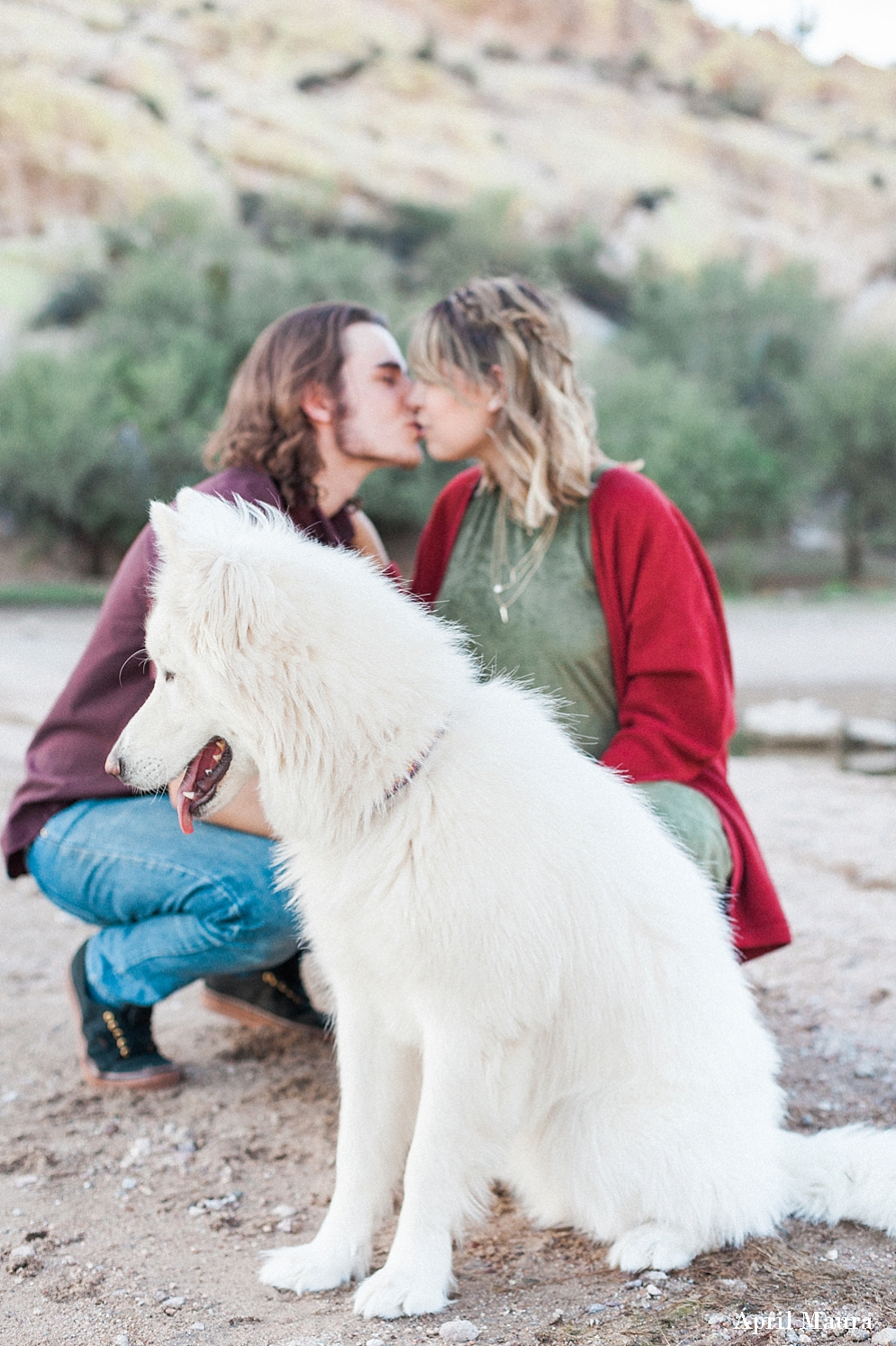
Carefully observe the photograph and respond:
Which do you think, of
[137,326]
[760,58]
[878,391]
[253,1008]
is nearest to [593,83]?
[760,58]

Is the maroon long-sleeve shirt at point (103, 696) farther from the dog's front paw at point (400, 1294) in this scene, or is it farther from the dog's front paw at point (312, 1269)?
the dog's front paw at point (400, 1294)

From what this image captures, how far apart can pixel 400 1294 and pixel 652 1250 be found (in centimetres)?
56

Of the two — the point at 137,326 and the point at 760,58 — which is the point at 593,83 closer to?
the point at 760,58

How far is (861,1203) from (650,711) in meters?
1.30

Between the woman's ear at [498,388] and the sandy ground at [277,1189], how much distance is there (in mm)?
2184

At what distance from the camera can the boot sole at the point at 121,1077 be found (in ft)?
11.3

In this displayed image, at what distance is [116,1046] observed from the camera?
348cm

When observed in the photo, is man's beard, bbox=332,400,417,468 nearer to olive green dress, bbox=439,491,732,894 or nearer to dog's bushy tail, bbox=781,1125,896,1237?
olive green dress, bbox=439,491,732,894

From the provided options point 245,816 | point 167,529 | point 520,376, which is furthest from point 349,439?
point 167,529

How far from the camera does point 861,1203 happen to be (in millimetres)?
2551

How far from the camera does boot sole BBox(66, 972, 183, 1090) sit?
3.44 metres

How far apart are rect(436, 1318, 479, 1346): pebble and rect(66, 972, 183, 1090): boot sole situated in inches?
59.2

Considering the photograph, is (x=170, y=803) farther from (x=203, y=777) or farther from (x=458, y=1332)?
(x=458, y=1332)

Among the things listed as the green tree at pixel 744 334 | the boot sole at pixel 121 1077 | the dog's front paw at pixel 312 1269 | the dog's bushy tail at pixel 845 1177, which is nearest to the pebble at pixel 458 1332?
the dog's front paw at pixel 312 1269
